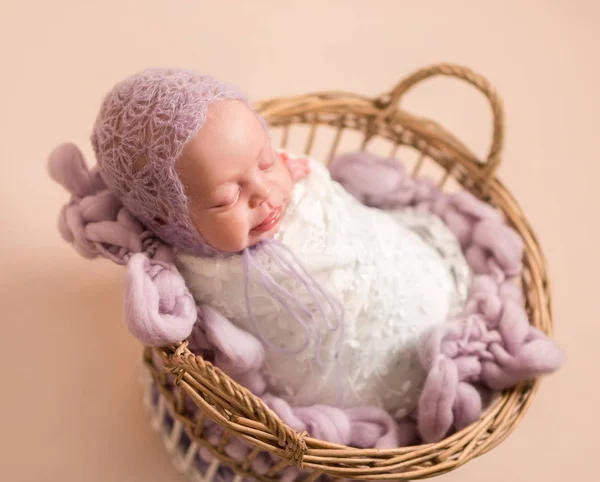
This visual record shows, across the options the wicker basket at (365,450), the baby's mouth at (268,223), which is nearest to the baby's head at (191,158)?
the baby's mouth at (268,223)

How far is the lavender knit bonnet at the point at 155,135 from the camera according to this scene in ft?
2.50

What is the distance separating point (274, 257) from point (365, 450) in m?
0.27

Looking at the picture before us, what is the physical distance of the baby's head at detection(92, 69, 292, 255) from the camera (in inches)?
30.1

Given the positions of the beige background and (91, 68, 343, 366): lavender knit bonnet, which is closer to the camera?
(91, 68, 343, 366): lavender knit bonnet

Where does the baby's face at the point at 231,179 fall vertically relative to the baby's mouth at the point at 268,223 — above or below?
above

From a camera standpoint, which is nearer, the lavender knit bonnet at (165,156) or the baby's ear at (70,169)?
the lavender knit bonnet at (165,156)

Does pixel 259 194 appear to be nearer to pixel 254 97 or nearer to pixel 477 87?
pixel 477 87

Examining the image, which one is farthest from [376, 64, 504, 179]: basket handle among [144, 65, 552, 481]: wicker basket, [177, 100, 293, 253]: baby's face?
[177, 100, 293, 253]: baby's face

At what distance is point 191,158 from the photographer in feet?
2.51

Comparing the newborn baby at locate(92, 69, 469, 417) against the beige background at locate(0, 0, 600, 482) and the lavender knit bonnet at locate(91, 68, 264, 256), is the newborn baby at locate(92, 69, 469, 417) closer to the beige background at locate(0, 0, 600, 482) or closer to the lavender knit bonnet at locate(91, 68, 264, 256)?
the lavender knit bonnet at locate(91, 68, 264, 256)

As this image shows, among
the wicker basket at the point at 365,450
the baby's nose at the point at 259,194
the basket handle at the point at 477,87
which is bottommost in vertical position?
the wicker basket at the point at 365,450

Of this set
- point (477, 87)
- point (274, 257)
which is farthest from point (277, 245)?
point (477, 87)

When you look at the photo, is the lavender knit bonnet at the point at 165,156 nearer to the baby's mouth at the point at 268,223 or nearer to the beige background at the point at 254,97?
the baby's mouth at the point at 268,223

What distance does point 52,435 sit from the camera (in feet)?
3.62
